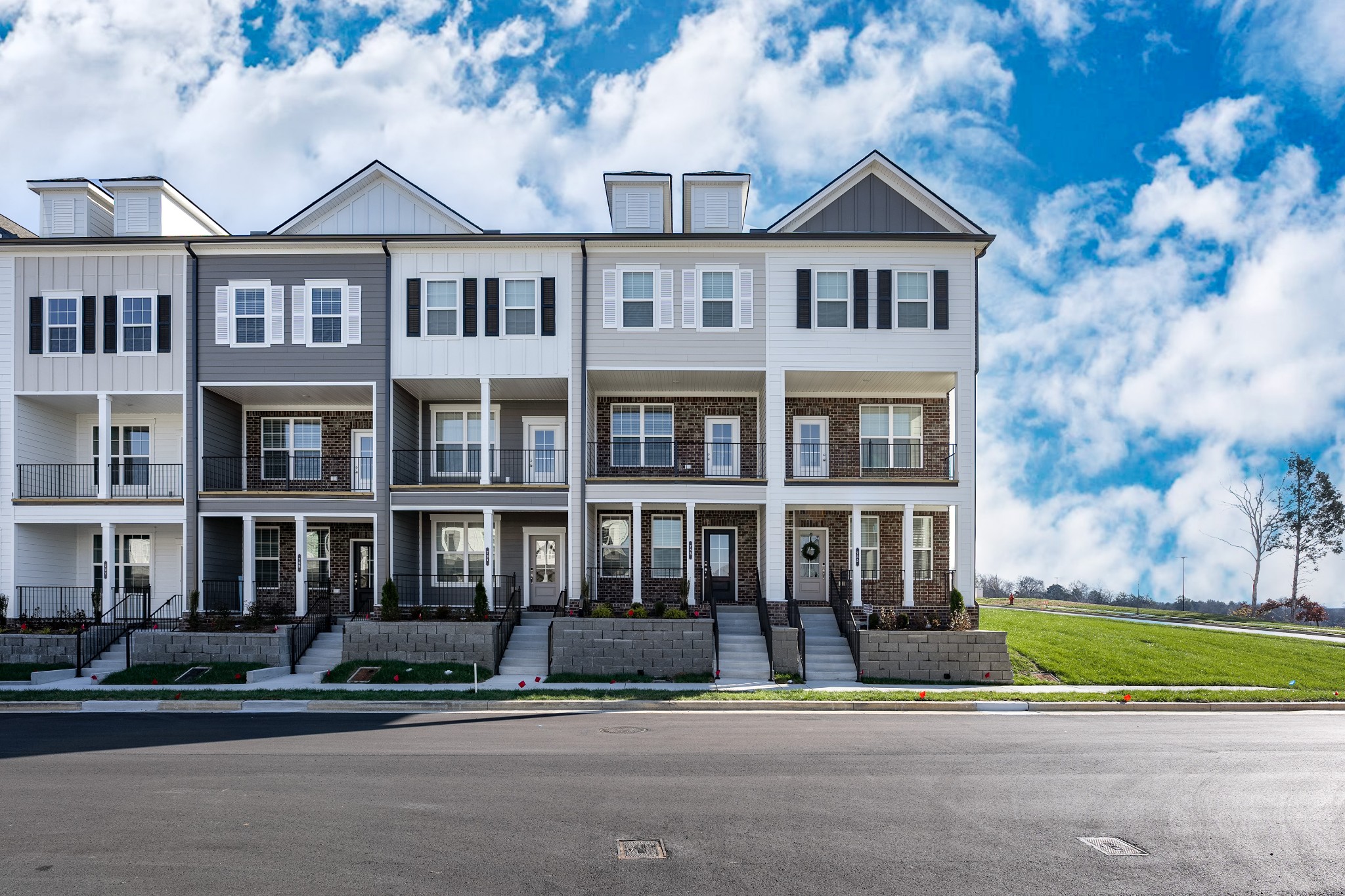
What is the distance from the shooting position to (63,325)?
24016mm

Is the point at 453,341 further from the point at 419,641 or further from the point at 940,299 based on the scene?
the point at 940,299

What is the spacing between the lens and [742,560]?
26.1 meters

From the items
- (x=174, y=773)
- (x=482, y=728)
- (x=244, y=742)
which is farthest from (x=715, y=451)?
(x=174, y=773)

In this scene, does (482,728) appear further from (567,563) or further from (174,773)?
(567,563)

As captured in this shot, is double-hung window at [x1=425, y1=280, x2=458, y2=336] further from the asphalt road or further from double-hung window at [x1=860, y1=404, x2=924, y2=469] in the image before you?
the asphalt road

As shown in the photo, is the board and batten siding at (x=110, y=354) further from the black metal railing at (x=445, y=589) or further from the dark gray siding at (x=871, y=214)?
the dark gray siding at (x=871, y=214)

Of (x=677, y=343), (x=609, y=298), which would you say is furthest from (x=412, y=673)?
(x=609, y=298)

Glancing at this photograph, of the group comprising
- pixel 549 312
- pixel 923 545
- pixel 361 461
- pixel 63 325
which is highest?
pixel 549 312

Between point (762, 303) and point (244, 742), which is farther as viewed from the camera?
point (762, 303)

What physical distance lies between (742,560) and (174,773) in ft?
56.8

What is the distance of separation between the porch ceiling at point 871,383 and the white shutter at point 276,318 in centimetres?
1372

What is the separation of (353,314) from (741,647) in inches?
534

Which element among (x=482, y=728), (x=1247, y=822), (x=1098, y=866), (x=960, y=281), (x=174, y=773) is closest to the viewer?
(x=1098, y=866)

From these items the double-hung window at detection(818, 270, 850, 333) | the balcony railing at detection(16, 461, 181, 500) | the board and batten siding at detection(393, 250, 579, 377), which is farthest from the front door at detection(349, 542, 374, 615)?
the double-hung window at detection(818, 270, 850, 333)
